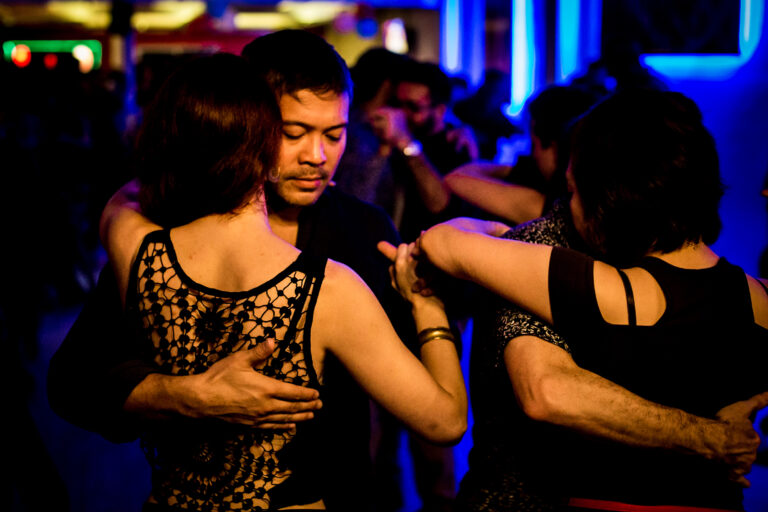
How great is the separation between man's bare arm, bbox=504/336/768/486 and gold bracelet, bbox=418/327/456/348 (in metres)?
0.18

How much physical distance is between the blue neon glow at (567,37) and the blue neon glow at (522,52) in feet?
1.67

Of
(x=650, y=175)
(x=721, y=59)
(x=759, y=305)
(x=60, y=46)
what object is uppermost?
(x=721, y=59)

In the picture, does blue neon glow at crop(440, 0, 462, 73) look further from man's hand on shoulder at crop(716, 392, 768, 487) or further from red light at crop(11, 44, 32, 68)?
red light at crop(11, 44, 32, 68)

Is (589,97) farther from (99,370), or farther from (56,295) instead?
(56,295)

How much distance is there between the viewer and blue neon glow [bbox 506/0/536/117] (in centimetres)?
525

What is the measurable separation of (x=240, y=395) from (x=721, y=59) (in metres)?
3.27

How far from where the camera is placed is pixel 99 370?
1425 mm

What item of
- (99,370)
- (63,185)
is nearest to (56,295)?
(63,185)

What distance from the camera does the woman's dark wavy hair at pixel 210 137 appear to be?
48.6 inches

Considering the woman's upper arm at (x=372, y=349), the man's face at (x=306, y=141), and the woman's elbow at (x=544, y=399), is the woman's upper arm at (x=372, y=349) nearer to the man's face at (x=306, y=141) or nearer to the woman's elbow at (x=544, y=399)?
the woman's elbow at (x=544, y=399)

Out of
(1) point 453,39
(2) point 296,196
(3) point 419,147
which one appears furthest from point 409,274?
(1) point 453,39

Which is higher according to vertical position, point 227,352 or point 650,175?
point 650,175

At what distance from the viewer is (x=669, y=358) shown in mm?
1257

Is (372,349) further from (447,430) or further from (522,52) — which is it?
(522,52)
